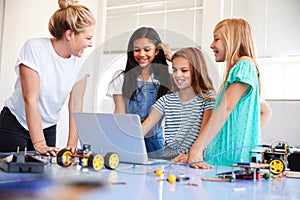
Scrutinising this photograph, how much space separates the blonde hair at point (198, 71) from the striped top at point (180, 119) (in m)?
0.02

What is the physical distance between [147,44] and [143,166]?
32cm

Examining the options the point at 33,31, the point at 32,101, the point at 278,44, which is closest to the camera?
the point at 32,101

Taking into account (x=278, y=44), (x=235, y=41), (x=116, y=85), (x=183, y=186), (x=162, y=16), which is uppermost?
(x=162, y=16)

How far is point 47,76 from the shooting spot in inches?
47.8

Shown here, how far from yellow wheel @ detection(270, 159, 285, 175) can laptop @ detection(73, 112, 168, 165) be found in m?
0.30

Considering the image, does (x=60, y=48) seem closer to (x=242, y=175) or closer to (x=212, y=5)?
(x=242, y=175)

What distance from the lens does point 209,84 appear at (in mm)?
1026

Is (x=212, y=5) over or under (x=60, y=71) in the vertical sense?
over

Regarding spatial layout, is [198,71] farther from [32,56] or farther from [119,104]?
[32,56]

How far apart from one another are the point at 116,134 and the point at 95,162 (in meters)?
0.18

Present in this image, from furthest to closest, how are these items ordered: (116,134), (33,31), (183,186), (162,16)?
(162,16), (33,31), (116,134), (183,186)

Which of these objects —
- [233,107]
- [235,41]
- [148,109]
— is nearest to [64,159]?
[148,109]

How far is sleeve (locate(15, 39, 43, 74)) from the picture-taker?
1.14 metres

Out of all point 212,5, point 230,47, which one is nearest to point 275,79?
point 212,5
